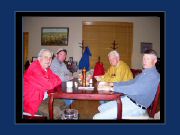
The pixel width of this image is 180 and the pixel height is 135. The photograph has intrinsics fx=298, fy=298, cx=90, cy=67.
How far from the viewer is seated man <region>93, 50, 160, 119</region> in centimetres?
267

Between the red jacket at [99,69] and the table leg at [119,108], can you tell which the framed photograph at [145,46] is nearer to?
the red jacket at [99,69]

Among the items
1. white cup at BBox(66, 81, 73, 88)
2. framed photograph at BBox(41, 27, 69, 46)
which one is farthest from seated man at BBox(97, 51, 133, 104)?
framed photograph at BBox(41, 27, 69, 46)

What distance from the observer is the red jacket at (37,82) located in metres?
2.69

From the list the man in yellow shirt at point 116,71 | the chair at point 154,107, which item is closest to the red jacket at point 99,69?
the man in yellow shirt at point 116,71

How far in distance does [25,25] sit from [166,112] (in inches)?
59.4

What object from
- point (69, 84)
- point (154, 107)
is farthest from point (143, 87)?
point (69, 84)

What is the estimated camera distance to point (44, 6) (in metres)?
2.67

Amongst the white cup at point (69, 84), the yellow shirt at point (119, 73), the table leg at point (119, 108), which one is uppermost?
the yellow shirt at point (119, 73)

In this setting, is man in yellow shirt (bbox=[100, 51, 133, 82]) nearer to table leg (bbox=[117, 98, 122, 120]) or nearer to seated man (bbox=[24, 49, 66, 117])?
table leg (bbox=[117, 98, 122, 120])

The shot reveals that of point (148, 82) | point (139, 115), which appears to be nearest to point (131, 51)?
point (148, 82)

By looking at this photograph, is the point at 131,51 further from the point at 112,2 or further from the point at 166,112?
the point at 166,112

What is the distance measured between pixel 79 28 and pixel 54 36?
9.4 inches

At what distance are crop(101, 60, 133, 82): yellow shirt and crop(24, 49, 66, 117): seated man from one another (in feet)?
1.44

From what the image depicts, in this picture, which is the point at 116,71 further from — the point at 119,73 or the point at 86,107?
the point at 86,107
